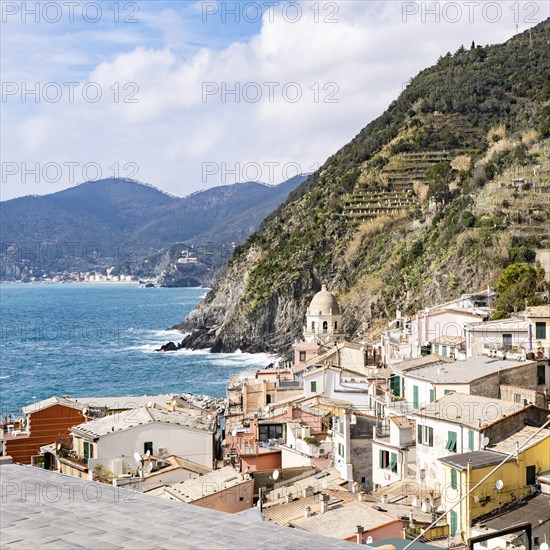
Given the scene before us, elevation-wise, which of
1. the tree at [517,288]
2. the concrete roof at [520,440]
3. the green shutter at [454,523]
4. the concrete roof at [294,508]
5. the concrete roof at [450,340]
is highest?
the tree at [517,288]

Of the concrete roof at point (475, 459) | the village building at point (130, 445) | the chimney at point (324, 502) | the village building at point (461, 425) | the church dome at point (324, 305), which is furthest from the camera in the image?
the church dome at point (324, 305)

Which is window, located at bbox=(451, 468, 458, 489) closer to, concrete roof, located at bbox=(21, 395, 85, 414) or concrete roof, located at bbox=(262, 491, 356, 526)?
concrete roof, located at bbox=(262, 491, 356, 526)

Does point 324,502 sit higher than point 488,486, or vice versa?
point 488,486

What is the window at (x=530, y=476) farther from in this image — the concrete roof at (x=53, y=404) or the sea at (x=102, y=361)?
the sea at (x=102, y=361)

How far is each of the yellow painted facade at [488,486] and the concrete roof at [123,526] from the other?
1021cm

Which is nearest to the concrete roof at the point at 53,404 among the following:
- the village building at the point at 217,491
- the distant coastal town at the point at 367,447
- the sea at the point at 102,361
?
the distant coastal town at the point at 367,447

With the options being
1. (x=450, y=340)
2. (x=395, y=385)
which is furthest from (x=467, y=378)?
(x=450, y=340)

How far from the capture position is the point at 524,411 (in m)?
21.6

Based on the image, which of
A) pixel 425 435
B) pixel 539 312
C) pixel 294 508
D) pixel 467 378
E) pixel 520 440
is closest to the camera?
pixel 294 508

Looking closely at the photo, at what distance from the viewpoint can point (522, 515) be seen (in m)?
17.6

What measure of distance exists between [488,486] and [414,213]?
75529mm

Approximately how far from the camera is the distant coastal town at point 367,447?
18.1 m

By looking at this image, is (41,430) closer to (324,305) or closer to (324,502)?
(324,502)

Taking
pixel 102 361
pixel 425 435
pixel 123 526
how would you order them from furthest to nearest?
pixel 102 361 → pixel 425 435 → pixel 123 526
